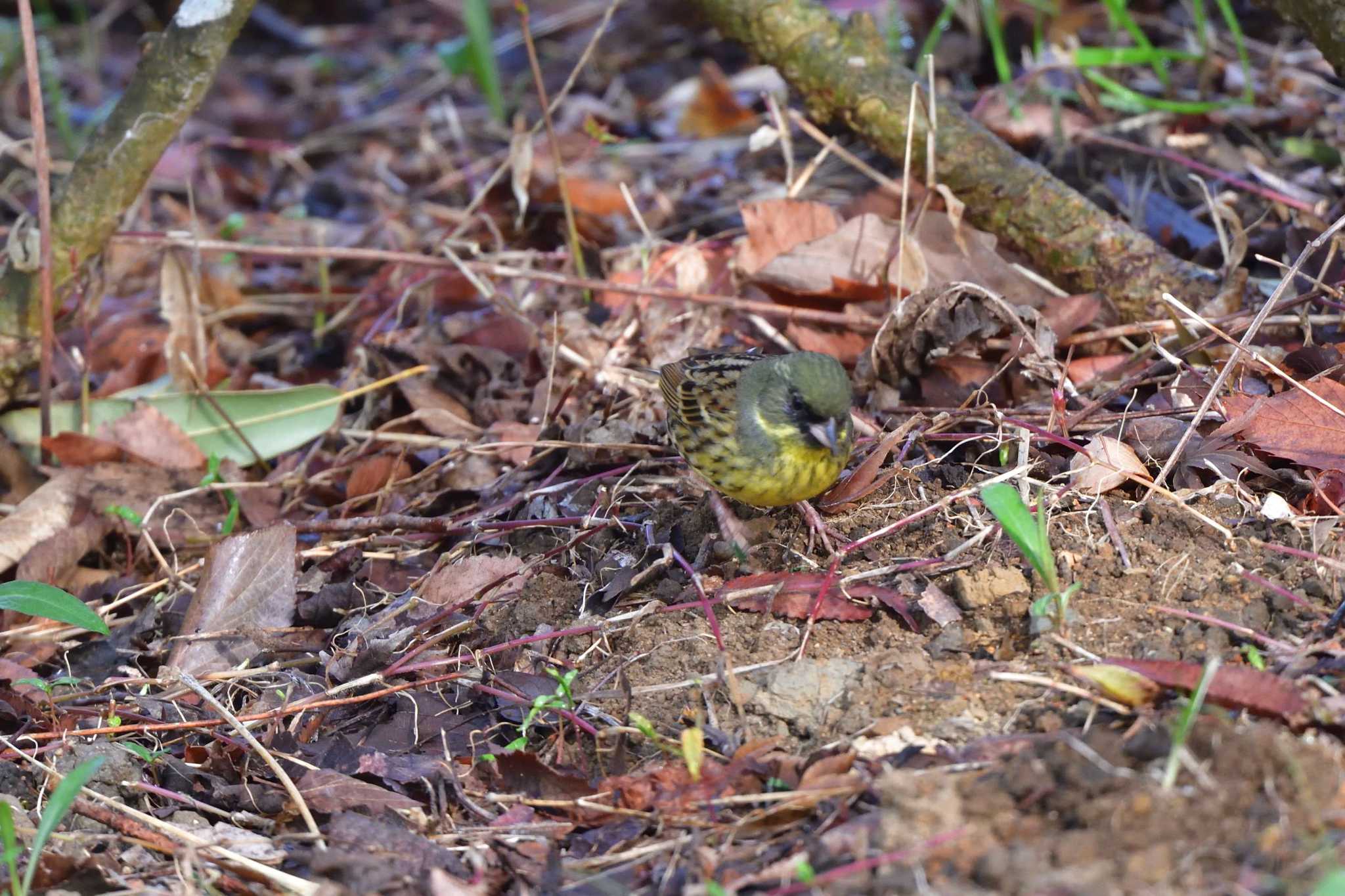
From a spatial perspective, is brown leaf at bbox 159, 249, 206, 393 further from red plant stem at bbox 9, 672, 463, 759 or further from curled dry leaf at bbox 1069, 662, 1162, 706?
curled dry leaf at bbox 1069, 662, 1162, 706

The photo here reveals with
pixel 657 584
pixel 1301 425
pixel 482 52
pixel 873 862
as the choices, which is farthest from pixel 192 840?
pixel 482 52

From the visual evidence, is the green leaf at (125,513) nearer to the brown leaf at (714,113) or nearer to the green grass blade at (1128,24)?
the brown leaf at (714,113)


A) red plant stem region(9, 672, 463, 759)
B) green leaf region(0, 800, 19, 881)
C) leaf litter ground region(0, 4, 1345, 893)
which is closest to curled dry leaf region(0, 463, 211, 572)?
leaf litter ground region(0, 4, 1345, 893)

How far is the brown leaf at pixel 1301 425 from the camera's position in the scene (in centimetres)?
356

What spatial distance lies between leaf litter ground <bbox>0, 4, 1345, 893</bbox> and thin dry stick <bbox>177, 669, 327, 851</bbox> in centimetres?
2

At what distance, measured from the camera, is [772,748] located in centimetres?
309

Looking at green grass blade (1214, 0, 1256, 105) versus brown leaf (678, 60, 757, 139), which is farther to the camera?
brown leaf (678, 60, 757, 139)

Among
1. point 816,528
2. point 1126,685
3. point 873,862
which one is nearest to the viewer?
point 873,862

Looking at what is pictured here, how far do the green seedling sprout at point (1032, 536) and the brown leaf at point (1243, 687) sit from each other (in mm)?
318

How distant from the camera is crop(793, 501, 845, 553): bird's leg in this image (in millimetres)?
3775

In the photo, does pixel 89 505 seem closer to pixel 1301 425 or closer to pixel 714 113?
pixel 714 113

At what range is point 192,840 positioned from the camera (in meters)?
3.08

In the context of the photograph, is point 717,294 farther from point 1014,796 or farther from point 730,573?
point 1014,796

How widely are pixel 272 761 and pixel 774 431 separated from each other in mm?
1682
